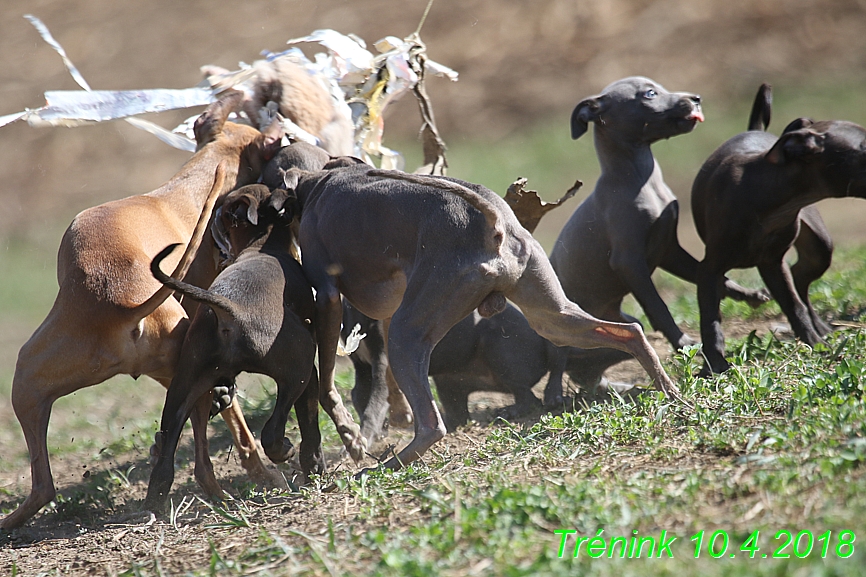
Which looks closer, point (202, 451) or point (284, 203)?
point (202, 451)

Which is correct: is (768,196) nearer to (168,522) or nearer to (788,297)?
(788,297)

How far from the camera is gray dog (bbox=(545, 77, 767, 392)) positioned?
5848mm

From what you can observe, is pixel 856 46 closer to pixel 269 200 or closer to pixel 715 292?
pixel 715 292

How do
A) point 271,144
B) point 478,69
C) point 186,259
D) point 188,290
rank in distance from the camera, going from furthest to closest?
point 478,69
point 271,144
point 186,259
point 188,290

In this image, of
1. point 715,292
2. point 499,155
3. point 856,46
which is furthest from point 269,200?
point 856,46

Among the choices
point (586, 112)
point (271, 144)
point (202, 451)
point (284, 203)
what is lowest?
point (202, 451)

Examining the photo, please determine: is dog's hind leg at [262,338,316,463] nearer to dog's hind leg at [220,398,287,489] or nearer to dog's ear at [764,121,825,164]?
dog's hind leg at [220,398,287,489]

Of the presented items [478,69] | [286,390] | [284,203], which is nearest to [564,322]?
[286,390]

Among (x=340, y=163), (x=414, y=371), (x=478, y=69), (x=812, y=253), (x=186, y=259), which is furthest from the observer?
(x=478, y=69)

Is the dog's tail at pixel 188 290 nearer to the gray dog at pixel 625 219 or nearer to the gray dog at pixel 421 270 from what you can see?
the gray dog at pixel 421 270

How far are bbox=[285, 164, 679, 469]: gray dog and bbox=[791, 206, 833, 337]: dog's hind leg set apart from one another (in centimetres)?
202

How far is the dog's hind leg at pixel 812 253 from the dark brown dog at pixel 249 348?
343 cm

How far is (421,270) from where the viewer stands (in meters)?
4.40

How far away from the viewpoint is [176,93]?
Result: 643cm
